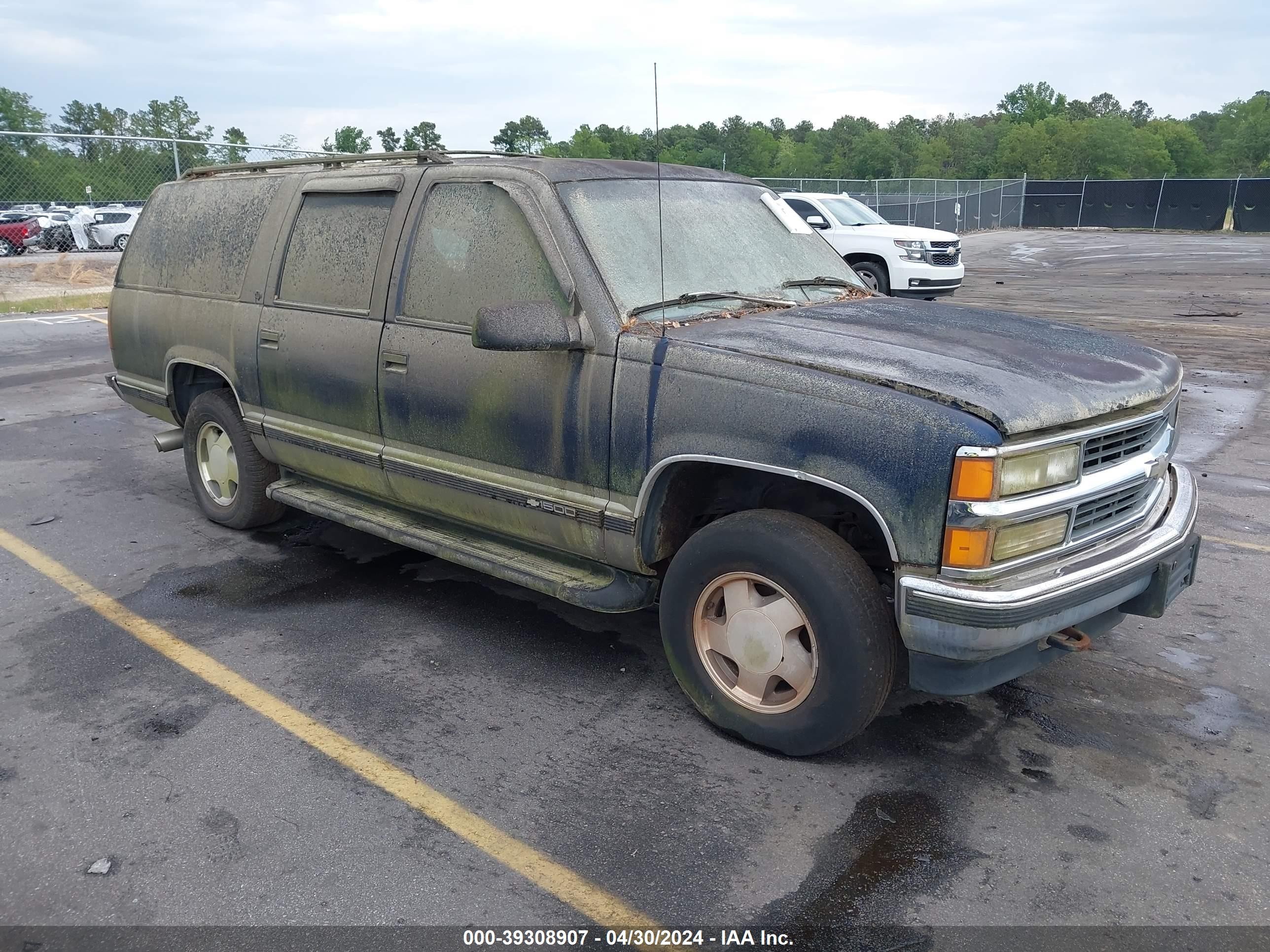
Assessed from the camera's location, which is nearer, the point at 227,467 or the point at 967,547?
the point at 967,547

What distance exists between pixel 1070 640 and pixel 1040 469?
0.68m

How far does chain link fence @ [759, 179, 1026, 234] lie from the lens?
32344 mm

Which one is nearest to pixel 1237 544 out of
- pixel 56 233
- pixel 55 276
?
pixel 55 276

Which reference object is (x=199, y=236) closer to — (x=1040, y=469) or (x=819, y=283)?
(x=819, y=283)

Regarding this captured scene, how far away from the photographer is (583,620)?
4.65 meters

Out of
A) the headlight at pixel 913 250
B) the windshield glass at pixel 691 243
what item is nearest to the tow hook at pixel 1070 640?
the windshield glass at pixel 691 243

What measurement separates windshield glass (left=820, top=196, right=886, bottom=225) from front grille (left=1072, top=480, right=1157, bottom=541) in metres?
13.7

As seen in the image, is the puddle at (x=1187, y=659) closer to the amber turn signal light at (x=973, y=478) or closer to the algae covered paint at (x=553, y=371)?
the algae covered paint at (x=553, y=371)

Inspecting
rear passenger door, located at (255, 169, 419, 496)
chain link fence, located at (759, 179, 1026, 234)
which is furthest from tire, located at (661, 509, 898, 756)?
chain link fence, located at (759, 179, 1026, 234)

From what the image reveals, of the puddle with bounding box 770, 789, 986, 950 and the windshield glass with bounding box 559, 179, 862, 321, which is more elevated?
the windshield glass with bounding box 559, 179, 862, 321

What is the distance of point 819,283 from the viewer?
177 inches

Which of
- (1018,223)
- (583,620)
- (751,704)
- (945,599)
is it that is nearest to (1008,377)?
(945,599)

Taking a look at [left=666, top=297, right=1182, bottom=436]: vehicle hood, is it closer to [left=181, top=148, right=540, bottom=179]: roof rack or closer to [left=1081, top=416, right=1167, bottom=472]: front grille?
[left=1081, top=416, right=1167, bottom=472]: front grille

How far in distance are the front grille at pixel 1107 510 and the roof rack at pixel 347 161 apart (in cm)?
273
